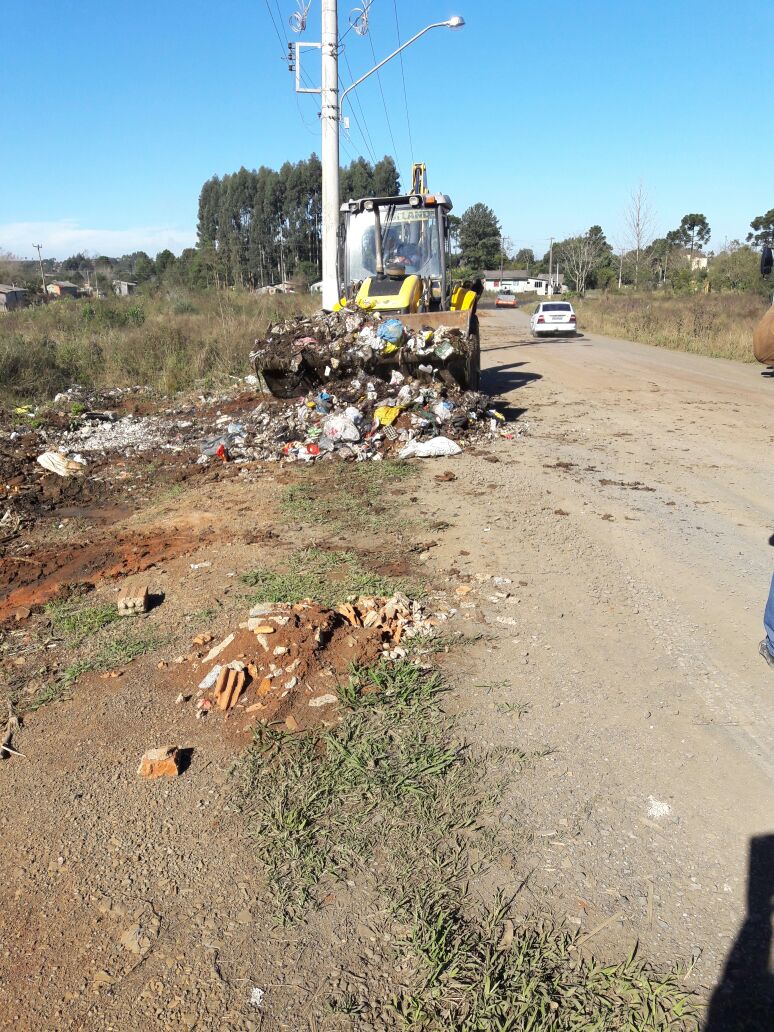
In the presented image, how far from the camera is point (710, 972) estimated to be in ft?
7.55

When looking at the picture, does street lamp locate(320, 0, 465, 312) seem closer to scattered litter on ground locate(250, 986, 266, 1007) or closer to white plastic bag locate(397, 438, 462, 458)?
white plastic bag locate(397, 438, 462, 458)

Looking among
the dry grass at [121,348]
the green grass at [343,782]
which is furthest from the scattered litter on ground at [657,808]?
the dry grass at [121,348]

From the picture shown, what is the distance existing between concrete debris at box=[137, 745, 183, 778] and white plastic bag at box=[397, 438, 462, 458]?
6068 millimetres

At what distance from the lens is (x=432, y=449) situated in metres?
8.98

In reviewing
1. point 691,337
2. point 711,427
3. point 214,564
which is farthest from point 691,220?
point 214,564

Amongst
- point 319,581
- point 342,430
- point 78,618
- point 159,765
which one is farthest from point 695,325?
point 159,765

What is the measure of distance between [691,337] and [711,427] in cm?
1383

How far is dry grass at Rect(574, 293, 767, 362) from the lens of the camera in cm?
2042

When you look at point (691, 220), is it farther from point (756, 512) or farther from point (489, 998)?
point (489, 998)

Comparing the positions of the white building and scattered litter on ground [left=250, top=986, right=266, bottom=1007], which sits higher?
the white building

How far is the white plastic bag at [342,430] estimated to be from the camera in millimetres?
9352

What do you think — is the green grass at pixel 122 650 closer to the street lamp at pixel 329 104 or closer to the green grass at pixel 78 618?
the green grass at pixel 78 618

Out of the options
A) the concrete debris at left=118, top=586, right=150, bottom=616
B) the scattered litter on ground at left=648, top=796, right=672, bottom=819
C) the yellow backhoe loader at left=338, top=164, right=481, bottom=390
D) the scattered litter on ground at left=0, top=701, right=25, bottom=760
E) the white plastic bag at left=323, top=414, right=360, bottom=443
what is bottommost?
the scattered litter on ground at left=0, top=701, right=25, bottom=760

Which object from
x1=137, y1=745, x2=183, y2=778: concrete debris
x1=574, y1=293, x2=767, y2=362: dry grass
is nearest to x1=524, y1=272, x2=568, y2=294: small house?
x1=574, y1=293, x2=767, y2=362: dry grass
